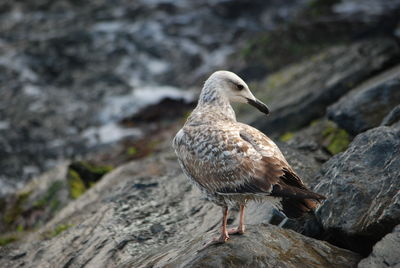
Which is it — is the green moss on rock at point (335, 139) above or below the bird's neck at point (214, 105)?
below

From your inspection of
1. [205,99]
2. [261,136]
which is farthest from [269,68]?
[261,136]

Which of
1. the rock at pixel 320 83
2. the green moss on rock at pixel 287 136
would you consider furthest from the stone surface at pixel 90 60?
the green moss on rock at pixel 287 136

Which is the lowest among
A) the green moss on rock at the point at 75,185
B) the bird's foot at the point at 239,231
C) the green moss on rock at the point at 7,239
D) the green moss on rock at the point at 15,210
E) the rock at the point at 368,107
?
the green moss on rock at the point at 7,239

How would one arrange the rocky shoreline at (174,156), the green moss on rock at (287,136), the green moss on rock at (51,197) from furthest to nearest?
1. the green moss on rock at (51,197)
2. the green moss on rock at (287,136)
3. the rocky shoreline at (174,156)

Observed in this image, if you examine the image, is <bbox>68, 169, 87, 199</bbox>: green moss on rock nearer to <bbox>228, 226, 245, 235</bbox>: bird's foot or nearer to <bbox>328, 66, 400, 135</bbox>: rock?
<bbox>328, 66, 400, 135</bbox>: rock

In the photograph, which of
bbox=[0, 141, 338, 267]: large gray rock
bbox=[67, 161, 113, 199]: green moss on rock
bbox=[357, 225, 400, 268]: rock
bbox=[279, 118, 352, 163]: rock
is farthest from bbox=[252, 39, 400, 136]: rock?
bbox=[357, 225, 400, 268]: rock

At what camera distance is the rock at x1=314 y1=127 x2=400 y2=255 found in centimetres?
578

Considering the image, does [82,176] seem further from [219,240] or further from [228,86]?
[219,240]

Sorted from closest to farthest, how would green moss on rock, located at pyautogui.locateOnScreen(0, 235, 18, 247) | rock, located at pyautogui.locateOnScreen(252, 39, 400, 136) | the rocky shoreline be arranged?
the rocky shoreline, green moss on rock, located at pyautogui.locateOnScreen(0, 235, 18, 247), rock, located at pyautogui.locateOnScreen(252, 39, 400, 136)

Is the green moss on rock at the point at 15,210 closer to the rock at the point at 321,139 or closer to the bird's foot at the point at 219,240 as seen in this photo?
the rock at the point at 321,139

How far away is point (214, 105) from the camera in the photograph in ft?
23.5

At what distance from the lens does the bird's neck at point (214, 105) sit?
703 cm

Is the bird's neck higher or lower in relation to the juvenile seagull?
higher

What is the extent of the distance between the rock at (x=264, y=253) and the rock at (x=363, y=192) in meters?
0.24
